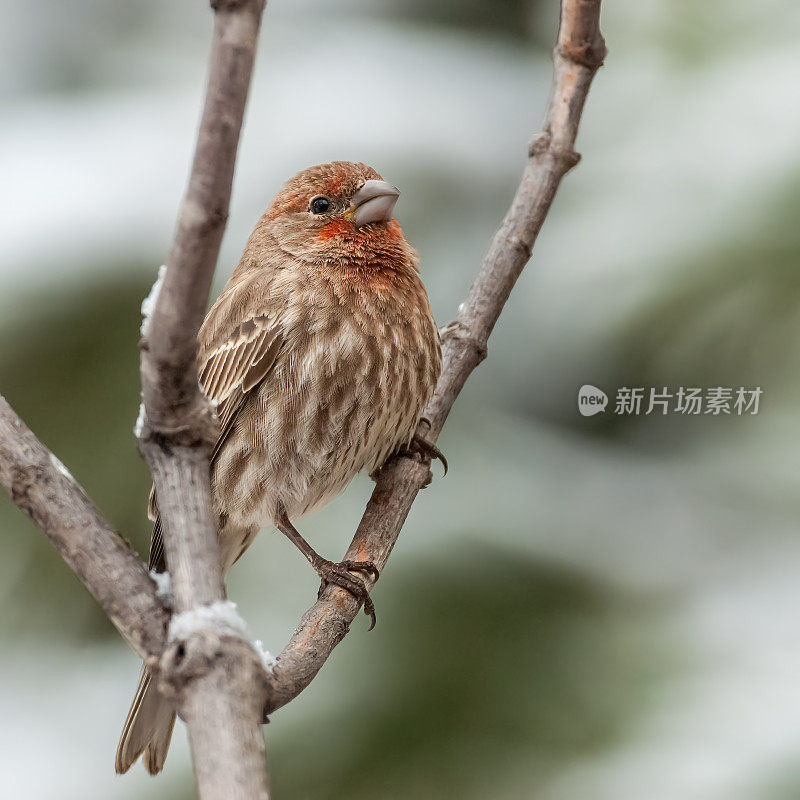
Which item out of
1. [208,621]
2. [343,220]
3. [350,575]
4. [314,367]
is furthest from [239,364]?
[208,621]

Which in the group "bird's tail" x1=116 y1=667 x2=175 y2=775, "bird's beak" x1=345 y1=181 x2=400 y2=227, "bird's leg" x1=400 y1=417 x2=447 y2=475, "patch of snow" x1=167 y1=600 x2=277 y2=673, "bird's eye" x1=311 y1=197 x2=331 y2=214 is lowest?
"patch of snow" x1=167 y1=600 x2=277 y2=673

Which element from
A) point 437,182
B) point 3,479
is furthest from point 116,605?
point 437,182

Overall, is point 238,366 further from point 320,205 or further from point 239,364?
point 320,205

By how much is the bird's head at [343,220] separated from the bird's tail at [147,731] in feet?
2.45

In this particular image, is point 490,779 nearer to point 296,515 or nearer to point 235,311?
point 296,515

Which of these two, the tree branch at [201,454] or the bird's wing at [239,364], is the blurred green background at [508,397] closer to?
the bird's wing at [239,364]

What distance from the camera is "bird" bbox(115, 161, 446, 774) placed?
1.61m

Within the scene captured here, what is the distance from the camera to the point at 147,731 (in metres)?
1.52

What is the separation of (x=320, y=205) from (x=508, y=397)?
91 centimetres

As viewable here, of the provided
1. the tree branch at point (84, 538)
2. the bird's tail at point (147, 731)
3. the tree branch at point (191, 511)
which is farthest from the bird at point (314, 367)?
the tree branch at point (84, 538)

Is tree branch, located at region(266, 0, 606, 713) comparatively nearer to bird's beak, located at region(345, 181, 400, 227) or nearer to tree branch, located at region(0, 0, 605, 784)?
bird's beak, located at region(345, 181, 400, 227)

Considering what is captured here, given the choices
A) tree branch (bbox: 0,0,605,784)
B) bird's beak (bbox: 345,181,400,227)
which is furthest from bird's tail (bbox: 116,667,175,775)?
bird's beak (bbox: 345,181,400,227)

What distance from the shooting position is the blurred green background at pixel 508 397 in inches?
81.5

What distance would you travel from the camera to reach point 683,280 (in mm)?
2385
